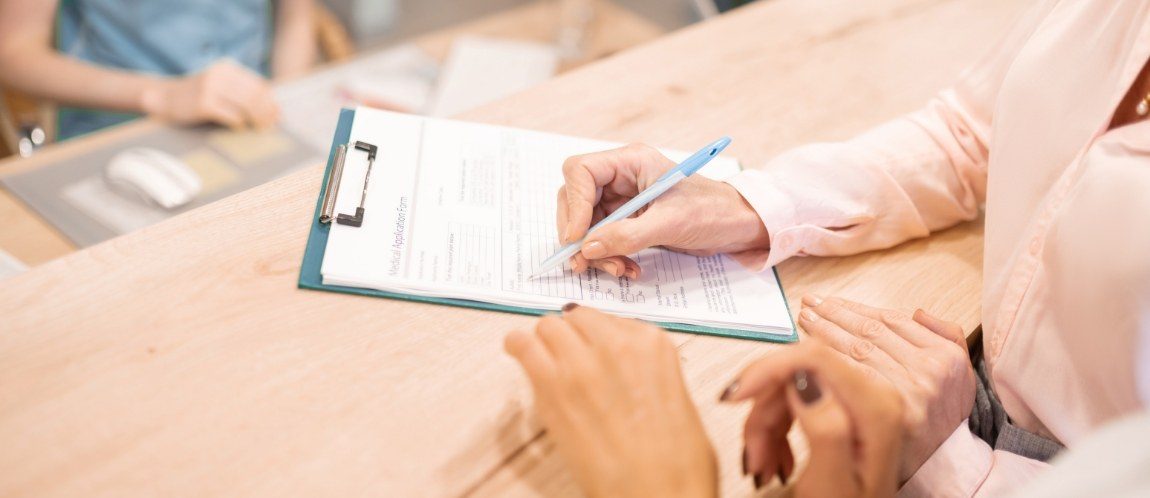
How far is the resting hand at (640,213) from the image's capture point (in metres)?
0.69

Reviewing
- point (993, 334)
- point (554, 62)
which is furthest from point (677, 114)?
point (554, 62)

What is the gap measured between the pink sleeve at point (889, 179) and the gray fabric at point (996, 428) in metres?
0.17

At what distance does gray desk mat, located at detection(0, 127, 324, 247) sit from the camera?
0.99 meters

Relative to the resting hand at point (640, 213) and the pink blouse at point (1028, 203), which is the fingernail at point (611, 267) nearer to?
the resting hand at point (640, 213)

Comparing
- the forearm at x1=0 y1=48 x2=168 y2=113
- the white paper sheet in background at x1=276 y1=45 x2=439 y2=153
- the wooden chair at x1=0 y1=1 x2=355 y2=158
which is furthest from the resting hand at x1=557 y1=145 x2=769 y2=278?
the wooden chair at x1=0 y1=1 x2=355 y2=158

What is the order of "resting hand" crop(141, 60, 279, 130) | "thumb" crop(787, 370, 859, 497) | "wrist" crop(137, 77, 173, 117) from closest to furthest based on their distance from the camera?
"thumb" crop(787, 370, 859, 497) → "resting hand" crop(141, 60, 279, 130) → "wrist" crop(137, 77, 173, 117)

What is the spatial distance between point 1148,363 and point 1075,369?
66 mm

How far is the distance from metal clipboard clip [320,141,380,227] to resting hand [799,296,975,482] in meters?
0.42

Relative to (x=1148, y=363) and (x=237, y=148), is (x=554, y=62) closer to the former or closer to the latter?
(x=237, y=148)

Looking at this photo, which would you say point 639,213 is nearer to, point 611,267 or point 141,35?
point 611,267

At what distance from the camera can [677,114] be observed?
0.98 m

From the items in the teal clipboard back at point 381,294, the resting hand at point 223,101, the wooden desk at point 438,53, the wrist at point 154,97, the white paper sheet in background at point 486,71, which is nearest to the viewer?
the teal clipboard back at point 381,294

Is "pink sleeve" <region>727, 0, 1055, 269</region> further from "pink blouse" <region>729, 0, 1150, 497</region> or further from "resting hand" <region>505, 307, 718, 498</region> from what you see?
"resting hand" <region>505, 307, 718, 498</region>

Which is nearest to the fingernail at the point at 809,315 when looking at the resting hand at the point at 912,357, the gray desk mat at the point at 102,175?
the resting hand at the point at 912,357
